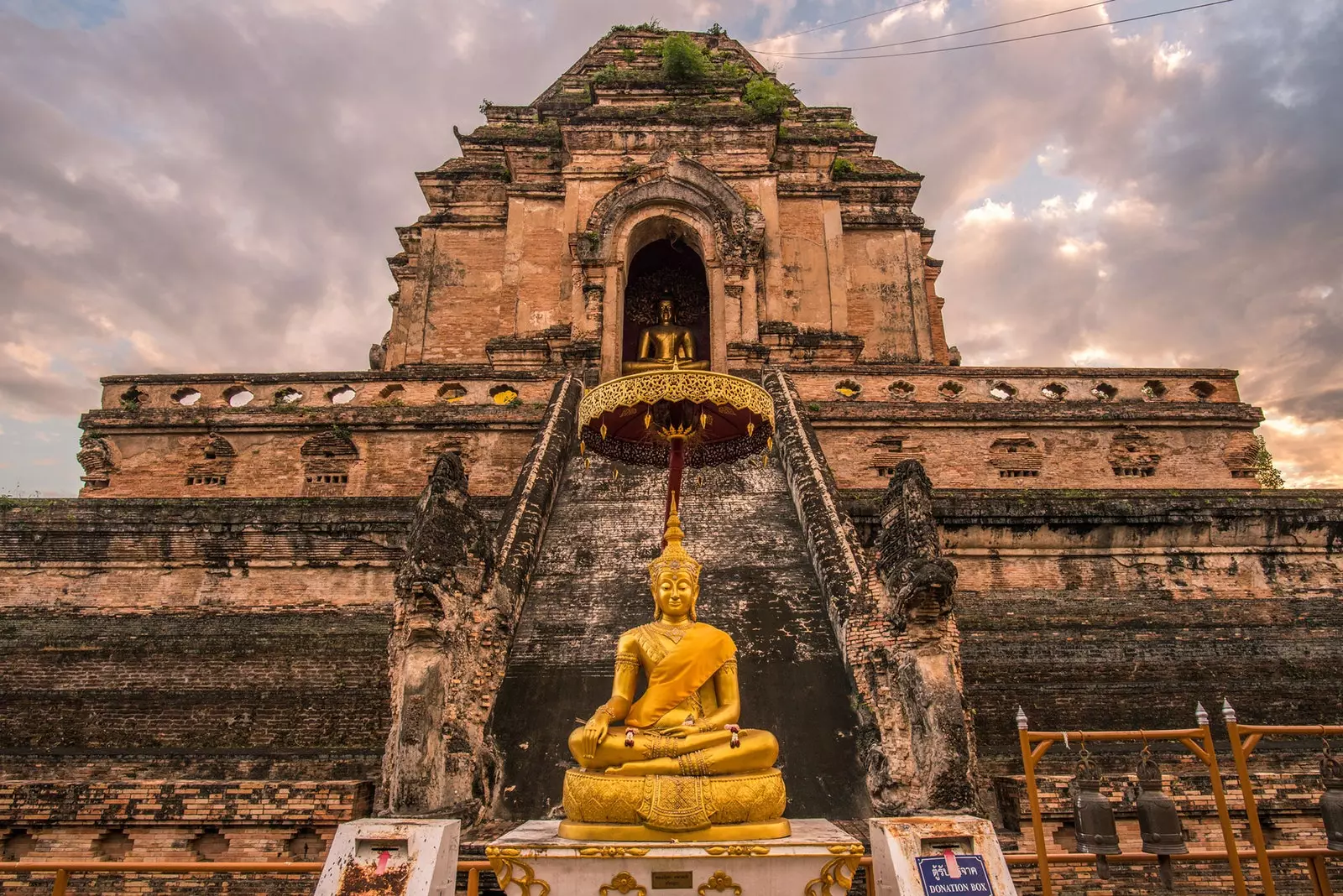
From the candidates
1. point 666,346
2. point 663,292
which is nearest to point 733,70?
point 663,292

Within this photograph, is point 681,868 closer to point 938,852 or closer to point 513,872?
point 513,872

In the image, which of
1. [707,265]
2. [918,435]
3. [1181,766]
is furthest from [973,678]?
[707,265]

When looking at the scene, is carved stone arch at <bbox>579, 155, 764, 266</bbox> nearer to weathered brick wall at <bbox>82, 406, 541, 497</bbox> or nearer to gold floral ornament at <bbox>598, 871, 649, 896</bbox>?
weathered brick wall at <bbox>82, 406, 541, 497</bbox>

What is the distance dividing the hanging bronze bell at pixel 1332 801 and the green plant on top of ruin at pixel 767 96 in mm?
17621

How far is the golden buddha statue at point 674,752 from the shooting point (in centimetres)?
529

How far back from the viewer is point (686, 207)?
17.9m

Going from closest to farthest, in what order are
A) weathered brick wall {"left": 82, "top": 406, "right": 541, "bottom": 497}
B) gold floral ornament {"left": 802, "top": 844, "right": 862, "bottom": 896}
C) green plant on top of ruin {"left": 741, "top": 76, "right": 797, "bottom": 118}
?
gold floral ornament {"left": 802, "top": 844, "right": 862, "bottom": 896} < weathered brick wall {"left": 82, "top": 406, "right": 541, "bottom": 497} < green plant on top of ruin {"left": 741, "top": 76, "right": 797, "bottom": 118}

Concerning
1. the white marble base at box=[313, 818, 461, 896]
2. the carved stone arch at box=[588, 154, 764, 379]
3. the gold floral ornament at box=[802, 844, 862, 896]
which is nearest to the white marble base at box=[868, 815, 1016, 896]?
the gold floral ornament at box=[802, 844, 862, 896]

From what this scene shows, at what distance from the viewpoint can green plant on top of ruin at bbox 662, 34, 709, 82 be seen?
2262cm

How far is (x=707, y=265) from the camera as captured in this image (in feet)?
57.7

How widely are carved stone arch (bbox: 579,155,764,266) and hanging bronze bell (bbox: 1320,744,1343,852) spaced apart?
13624 millimetres

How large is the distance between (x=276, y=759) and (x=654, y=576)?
4.37 m

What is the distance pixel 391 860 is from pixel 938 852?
3043 mm

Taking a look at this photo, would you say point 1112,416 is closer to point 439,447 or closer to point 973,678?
point 973,678
